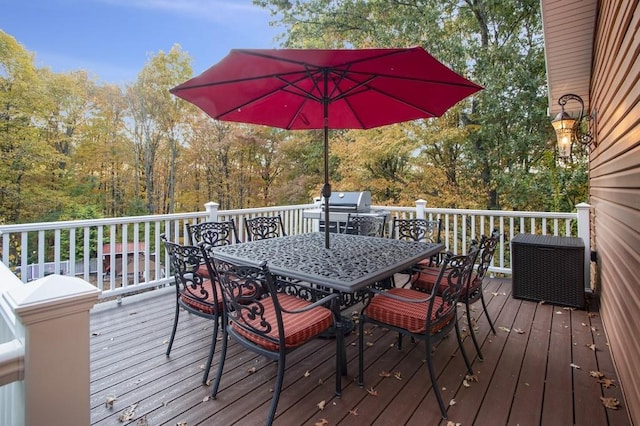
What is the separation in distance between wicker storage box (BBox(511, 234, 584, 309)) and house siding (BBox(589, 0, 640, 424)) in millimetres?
266

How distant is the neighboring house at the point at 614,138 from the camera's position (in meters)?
1.81

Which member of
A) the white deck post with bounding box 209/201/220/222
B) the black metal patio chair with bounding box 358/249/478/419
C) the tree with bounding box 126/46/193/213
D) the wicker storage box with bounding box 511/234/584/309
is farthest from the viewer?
the tree with bounding box 126/46/193/213

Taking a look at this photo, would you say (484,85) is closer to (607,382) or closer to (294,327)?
(607,382)

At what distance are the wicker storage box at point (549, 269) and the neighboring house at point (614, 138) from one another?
0.67 feet

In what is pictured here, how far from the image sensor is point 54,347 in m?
0.88

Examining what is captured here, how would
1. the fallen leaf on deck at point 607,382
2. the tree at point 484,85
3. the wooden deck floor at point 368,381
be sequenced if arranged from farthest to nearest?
the tree at point 484,85 → the fallen leaf on deck at point 607,382 → the wooden deck floor at point 368,381

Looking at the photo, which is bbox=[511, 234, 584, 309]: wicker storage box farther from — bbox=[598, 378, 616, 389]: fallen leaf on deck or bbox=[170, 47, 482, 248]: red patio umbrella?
Result: bbox=[170, 47, 482, 248]: red patio umbrella

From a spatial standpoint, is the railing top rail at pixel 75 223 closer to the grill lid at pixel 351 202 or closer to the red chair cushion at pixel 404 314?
the grill lid at pixel 351 202

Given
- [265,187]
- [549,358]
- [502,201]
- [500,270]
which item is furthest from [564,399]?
[265,187]

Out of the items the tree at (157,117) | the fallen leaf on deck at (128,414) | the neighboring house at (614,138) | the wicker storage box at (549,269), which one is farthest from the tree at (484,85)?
the fallen leaf on deck at (128,414)

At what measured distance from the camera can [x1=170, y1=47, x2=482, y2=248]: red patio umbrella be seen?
2193 mm

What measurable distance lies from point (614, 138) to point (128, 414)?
147 inches

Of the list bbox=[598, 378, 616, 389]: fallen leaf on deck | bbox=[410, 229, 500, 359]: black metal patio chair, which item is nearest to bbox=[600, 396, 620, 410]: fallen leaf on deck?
bbox=[598, 378, 616, 389]: fallen leaf on deck

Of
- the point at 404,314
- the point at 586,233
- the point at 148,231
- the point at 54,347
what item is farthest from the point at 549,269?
the point at 148,231
